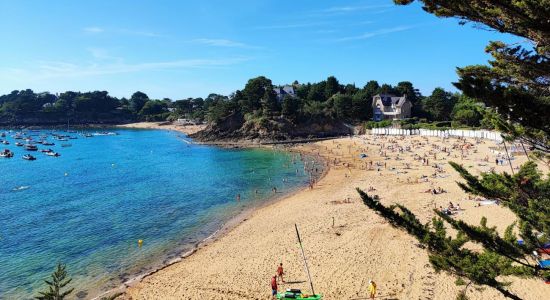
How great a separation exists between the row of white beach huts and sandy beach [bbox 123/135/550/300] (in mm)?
22239

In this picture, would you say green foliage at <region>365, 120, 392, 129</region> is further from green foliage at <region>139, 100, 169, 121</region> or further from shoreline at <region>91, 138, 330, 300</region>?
green foliage at <region>139, 100, 169, 121</region>

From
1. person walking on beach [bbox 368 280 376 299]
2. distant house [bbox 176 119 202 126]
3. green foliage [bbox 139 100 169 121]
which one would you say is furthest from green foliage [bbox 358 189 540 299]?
green foliage [bbox 139 100 169 121]

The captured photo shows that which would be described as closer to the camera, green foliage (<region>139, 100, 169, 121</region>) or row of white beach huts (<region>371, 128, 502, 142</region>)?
row of white beach huts (<region>371, 128, 502, 142</region>)

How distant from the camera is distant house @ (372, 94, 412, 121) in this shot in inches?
3620

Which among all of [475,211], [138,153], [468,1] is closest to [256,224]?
[475,211]

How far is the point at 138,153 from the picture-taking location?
76938 millimetres

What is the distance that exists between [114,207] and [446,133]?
59.2 meters

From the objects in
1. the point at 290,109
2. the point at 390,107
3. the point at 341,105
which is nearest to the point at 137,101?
the point at 290,109

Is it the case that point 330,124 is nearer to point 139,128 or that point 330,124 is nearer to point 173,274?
point 173,274

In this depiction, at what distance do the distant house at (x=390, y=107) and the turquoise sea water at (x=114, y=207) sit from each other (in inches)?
1507

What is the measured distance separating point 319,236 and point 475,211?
39.8ft

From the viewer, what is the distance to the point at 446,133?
7050 cm

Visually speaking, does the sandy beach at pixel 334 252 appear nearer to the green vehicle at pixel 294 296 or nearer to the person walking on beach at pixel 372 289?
the person walking on beach at pixel 372 289

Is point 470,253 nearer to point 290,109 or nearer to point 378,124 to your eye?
point 378,124
